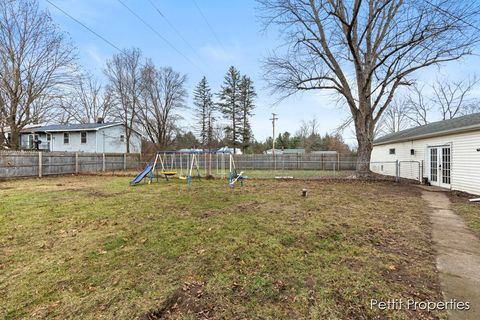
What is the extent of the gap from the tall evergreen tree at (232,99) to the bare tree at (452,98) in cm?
2147

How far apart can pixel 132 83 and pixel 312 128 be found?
35739 mm

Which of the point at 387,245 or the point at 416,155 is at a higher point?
the point at 416,155

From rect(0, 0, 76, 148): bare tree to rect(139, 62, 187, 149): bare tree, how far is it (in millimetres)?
9172

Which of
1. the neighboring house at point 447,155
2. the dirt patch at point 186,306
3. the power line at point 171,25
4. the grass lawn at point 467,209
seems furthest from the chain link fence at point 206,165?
the dirt patch at point 186,306

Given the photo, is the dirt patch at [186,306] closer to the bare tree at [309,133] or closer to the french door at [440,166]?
the french door at [440,166]

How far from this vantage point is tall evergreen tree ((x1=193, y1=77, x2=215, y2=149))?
1232 inches

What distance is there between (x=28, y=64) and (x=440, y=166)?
913 inches

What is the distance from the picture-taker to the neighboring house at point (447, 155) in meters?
8.52

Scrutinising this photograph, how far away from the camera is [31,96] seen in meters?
14.6

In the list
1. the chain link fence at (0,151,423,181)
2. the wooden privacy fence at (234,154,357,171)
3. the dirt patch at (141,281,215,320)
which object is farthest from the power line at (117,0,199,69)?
the wooden privacy fence at (234,154,357,171)

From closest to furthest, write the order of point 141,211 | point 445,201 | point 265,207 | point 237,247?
point 237,247
point 141,211
point 265,207
point 445,201

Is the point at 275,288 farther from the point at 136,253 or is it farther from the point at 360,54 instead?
the point at 360,54

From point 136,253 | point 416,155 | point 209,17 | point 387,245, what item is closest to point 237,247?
point 136,253

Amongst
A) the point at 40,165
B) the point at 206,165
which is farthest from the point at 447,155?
the point at 40,165
